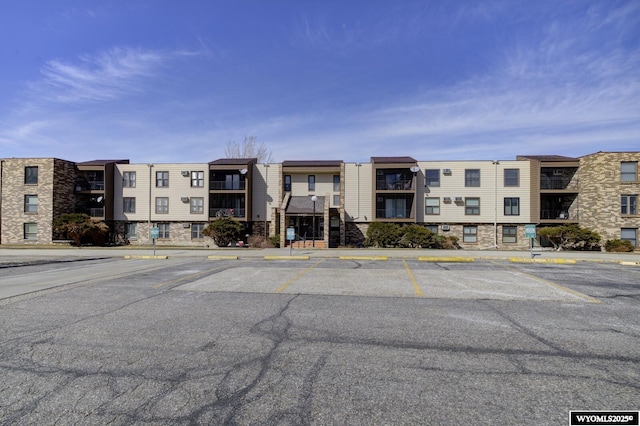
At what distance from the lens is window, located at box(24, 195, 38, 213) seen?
35.7 meters

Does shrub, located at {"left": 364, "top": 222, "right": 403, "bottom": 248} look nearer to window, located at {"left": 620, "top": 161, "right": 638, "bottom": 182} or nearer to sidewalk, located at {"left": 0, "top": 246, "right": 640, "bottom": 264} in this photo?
sidewalk, located at {"left": 0, "top": 246, "right": 640, "bottom": 264}

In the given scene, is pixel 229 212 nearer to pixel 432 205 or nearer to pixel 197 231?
pixel 197 231

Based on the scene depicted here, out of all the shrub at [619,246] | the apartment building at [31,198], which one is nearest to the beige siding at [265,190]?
the apartment building at [31,198]

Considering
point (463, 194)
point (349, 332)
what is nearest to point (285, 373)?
point (349, 332)

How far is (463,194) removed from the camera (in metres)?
34.8

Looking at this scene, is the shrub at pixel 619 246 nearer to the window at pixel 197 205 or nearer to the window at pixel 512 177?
the window at pixel 512 177

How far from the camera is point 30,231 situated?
3591 centimetres

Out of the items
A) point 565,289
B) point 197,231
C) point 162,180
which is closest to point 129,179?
point 162,180

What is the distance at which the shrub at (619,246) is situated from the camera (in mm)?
29211

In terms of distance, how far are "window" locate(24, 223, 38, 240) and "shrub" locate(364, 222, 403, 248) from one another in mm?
33004

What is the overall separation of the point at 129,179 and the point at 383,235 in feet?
89.6

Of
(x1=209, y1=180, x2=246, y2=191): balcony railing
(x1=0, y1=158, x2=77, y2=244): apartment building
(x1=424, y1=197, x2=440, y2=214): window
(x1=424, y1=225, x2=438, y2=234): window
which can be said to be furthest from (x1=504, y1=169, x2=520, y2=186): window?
(x1=0, y1=158, x2=77, y2=244): apartment building

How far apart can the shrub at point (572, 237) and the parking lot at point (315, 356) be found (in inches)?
999

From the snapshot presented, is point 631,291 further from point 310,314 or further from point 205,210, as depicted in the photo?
point 205,210
